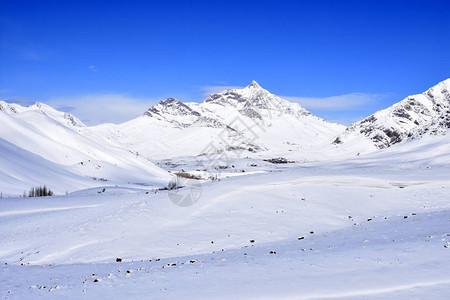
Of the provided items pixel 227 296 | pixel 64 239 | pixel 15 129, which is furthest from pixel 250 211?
pixel 15 129

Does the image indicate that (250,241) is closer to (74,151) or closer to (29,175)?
(29,175)

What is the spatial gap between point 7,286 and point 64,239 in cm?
1061

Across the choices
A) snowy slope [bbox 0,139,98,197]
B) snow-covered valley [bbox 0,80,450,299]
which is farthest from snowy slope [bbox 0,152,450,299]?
snowy slope [bbox 0,139,98,197]

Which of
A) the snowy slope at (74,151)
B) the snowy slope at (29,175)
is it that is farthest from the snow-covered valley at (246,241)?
the snowy slope at (74,151)

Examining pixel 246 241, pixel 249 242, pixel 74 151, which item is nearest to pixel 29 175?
pixel 74 151

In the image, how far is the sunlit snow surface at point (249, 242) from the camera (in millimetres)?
12297

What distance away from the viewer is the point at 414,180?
129 feet

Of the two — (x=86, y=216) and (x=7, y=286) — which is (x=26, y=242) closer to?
(x=86, y=216)

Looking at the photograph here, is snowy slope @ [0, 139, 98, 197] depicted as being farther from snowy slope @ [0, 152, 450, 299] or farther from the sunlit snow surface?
snowy slope @ [0, 152, 450, 299]

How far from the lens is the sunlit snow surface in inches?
484

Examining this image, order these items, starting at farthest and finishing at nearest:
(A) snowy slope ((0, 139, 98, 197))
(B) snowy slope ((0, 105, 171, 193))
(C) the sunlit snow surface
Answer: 1. (B) snowy slope ((0, 105, 171, 193))
2. (A) snowy slope ((0, 139, 98, 197))
3. (C) the sunlit snow surface

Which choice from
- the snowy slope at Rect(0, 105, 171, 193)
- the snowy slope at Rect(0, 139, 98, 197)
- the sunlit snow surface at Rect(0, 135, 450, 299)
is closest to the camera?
the sunlit snow surface at Rect(0, 135, 450, 299)

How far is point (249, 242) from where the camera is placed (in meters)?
24.1

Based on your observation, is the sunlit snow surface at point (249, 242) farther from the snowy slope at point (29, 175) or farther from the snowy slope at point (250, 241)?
the snowy slope at point (29, 175)
